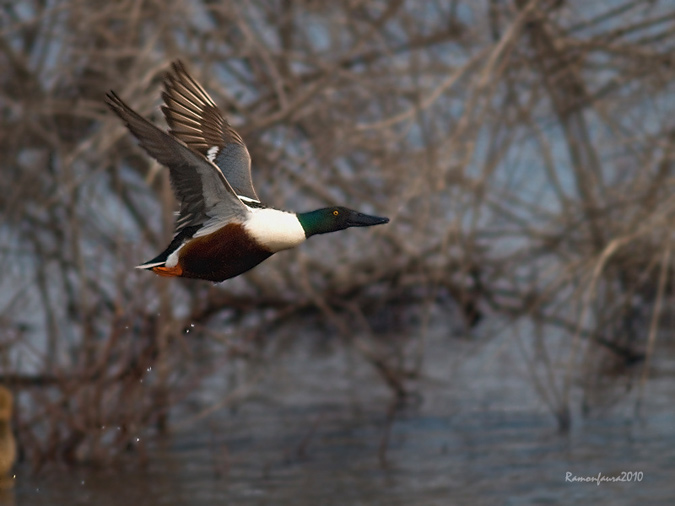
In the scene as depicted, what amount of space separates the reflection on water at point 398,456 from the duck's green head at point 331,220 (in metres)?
4.49

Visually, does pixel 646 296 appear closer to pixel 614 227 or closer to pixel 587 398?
pixel 587 398

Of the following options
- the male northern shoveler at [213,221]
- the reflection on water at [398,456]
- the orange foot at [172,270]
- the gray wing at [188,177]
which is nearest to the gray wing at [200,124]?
the male northern shoveler at [213,221]

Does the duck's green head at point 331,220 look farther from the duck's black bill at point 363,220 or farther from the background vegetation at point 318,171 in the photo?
the background vegetation at point 318,171

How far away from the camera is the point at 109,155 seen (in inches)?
340

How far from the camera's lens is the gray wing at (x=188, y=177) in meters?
3.67

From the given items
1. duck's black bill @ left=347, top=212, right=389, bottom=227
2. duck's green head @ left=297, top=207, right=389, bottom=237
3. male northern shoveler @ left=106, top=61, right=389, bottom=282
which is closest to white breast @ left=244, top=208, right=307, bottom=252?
male northern shoveler @ left=106, top=61, right=389, bottom=282

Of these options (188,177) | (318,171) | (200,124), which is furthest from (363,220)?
(318,171)

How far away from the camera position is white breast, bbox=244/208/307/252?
390 cm

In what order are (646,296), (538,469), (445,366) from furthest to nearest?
(445,366), (646,296), (538,469)

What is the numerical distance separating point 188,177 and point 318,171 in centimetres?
512

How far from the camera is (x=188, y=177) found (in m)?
3.91

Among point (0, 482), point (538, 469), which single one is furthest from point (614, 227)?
point (0, 482)

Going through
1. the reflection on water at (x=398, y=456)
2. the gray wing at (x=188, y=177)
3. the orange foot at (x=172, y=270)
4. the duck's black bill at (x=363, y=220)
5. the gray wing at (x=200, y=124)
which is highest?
the gray wing at (x=200, y=124)

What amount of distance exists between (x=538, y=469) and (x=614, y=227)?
74.6 inches
